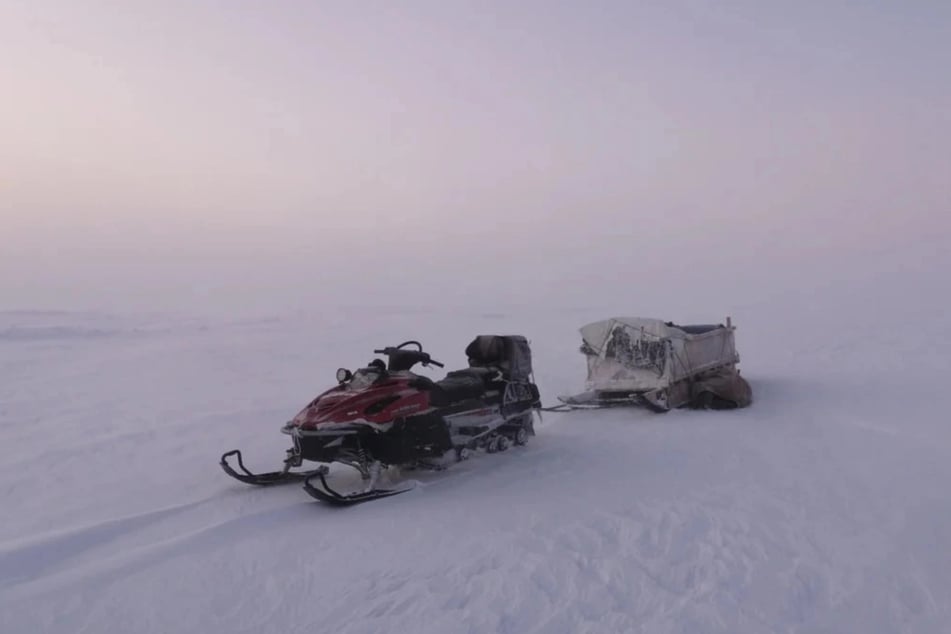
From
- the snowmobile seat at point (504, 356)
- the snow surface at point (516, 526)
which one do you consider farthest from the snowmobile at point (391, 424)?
the snow surface at point (516, 526)

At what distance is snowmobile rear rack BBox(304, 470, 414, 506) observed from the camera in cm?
577

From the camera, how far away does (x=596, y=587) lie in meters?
4.41

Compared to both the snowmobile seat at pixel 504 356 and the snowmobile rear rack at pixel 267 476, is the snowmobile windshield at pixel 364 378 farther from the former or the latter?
the snowmobile seat at pixel 504 356

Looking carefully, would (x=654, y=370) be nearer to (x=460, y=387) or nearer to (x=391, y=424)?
(x=460, y=387)

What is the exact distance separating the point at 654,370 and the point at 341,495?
578 cm

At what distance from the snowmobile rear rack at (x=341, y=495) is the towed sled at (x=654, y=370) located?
514 centimetres

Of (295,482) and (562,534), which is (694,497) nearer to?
(562,534)

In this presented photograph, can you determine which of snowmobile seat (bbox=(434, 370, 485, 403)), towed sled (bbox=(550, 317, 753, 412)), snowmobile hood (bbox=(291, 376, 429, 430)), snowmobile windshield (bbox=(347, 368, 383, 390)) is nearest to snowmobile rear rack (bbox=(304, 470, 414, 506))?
snowmobile hood (bbox=(291, 376, 429, 430))

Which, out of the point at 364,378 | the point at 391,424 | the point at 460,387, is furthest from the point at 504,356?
the point at 391,424

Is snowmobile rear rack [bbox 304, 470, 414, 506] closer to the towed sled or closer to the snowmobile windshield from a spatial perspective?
the snowmobile windshield

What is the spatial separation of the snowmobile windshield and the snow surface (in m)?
1.03

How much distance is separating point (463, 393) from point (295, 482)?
1818mm

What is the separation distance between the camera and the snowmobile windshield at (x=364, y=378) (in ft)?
21.6

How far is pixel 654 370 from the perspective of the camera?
1057 centimetres
